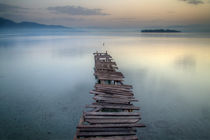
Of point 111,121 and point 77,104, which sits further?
point 77,104

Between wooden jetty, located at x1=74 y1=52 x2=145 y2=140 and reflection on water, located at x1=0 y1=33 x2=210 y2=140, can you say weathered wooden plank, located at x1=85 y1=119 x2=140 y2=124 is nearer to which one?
wooden jetty, located at x1=74 y1=52 x2=145 y2=140

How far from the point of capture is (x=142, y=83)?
14.8m

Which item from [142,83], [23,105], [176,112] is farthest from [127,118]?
[142,83]

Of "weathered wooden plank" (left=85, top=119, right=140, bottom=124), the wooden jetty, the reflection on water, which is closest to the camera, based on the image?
the wooden jetty

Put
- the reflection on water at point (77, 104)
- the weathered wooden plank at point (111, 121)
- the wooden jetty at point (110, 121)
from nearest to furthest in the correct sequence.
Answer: the wooden jetty at point (110, 121) → the weathered wooden plank at point (111, 121) → the reflection on water at point (77, 104)

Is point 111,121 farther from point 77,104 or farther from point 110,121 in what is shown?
point 77,104

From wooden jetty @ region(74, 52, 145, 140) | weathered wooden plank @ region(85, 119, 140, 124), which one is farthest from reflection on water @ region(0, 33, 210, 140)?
weathered wooden plank @ region(85, 119, 140, 124)

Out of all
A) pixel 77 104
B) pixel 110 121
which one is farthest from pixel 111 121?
pixel 77 104

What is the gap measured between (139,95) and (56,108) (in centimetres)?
593

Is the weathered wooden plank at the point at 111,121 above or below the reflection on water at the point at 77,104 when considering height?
above

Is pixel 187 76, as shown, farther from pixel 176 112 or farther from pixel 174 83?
pixel 176 112

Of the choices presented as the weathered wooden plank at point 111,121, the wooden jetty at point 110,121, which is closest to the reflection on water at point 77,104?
the wooden jetty at point 110,121

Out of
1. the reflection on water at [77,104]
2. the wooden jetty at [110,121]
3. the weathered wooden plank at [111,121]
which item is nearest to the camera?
the wooden jetty at [110,121]

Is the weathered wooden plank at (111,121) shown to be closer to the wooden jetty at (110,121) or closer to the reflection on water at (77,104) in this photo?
the wooden jetty at (110,121)
